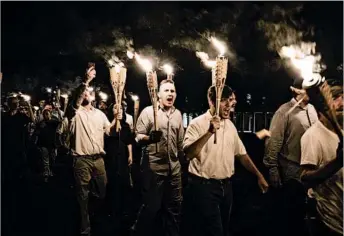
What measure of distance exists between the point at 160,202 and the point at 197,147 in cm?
112

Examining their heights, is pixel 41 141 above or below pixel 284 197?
above

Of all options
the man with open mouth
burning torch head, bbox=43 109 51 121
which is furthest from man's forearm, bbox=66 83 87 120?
burning torch head, bbox=43 109 51 121

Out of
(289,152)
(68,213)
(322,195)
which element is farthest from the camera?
(68,213)

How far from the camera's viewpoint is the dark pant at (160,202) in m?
6.73

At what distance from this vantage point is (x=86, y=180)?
24.2 ft

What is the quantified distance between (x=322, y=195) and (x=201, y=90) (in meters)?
4.87

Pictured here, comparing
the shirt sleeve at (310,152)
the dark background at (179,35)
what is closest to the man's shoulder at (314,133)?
the shirt sleeve at (310,152)

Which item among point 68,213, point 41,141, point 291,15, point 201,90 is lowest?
point 68,213

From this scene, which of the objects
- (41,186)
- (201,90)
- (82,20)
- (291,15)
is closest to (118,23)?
(82,20)

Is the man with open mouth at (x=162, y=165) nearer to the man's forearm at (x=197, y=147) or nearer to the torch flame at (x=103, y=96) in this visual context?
the man's forearm at (x=197, y=147)

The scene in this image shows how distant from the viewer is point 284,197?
8.18 meters

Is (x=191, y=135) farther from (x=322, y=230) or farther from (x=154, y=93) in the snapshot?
(x=322, y=230)

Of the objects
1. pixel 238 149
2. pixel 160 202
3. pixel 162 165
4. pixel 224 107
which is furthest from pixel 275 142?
pixel 160 202

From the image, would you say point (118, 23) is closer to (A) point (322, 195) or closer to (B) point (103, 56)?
(B) point (103, 56)
